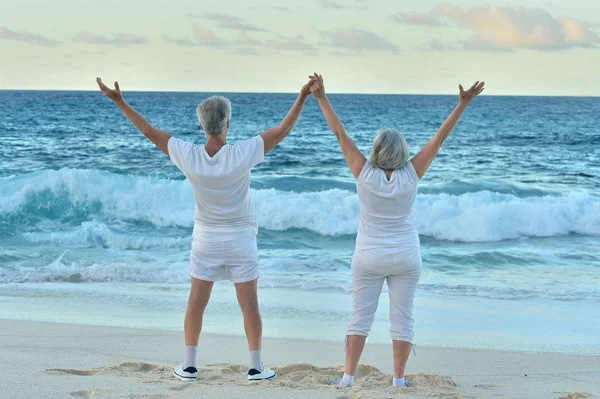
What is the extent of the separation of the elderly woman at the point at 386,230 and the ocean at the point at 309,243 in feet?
5.47

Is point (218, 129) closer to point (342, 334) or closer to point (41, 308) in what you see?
point (342, 334)

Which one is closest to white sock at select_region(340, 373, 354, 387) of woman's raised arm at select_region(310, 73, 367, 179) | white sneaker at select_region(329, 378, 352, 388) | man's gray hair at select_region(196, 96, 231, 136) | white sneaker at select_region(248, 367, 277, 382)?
white sneaker at select_region(329, 378, 352, 388)

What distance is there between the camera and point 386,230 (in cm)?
382

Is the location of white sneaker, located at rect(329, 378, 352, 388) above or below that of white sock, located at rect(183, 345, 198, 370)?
below

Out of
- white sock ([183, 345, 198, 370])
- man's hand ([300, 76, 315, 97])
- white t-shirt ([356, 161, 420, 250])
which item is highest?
man's hand ([300, 76, 315, 97])

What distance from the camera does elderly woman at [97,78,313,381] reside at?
3.84 meters

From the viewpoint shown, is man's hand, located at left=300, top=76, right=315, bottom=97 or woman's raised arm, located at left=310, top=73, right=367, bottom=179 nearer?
woman's raised arm, located at left=310, top=73, right=367, bottom=179

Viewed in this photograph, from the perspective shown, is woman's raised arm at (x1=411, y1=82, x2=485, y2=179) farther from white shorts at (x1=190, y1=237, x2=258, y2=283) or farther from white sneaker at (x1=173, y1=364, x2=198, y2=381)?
white sneaker at (x1=173, y1=364, x2=198, y2=381)

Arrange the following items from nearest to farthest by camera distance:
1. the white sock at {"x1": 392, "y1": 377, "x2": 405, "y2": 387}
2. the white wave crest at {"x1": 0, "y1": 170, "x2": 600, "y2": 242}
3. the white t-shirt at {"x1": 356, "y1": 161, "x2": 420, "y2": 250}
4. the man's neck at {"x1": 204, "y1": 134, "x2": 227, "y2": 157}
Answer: the white t-shirt at {"x1": 356, "y1": 161, "x2": 420, "y2": 250}
the man's neck at {"x1": 204, "y1": 134, "x2": 227, "y2": 157}
the white sock at {"x1": 392, "y1": 377, "x2": 405, "y2": 387}
the white wave crest at {"x1": 0, "y1": 170, "x2": 600, "y2": 242}

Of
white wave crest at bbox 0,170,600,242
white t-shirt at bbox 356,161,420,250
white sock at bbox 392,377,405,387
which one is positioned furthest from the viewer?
white wave crest at bbox 0,170,600,242

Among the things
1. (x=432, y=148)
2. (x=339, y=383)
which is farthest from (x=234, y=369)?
(x=432, y=148)

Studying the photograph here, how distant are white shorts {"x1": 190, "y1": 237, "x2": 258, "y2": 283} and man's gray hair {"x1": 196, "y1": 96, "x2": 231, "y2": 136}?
614 mm

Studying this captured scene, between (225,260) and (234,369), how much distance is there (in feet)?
2.86

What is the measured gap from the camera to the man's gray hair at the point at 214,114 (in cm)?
382
